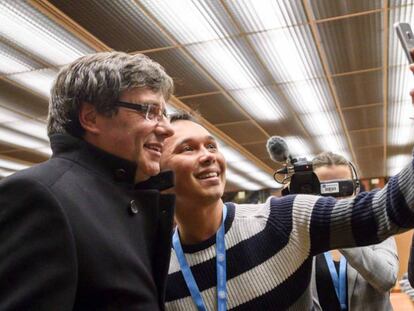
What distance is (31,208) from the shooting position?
988 millimetres

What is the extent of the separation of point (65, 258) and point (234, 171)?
8.94 metres

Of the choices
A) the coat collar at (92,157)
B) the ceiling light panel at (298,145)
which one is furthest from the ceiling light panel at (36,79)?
the ceiling light panel at (298,145)

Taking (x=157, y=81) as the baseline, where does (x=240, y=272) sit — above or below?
below

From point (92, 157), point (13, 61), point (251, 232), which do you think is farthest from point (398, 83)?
point (92, 157)

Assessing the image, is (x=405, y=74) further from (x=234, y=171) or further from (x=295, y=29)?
(x=234, y=171)

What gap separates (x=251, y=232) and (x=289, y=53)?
3196 millimetres

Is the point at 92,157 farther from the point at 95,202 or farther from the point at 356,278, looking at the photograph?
the point at 356,278

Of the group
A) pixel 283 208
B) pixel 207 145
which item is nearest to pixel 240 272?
pixel 283 208

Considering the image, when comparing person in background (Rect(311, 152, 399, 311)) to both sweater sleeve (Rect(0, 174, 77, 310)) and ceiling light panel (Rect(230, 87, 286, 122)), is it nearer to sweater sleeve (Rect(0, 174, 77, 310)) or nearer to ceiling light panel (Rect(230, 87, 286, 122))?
sweater sleeve (Rect(0, 174, 77, 310))

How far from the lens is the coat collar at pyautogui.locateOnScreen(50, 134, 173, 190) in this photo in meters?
1.24

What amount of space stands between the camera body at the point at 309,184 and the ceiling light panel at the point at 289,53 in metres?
2.48

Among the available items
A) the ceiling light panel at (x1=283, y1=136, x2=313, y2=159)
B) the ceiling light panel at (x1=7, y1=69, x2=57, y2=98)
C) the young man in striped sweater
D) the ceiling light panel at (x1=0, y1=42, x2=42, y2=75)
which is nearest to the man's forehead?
the young man in striped sweater

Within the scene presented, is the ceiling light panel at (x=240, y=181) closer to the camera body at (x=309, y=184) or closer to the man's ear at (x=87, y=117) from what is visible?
the camera body at (x=309, y=184)

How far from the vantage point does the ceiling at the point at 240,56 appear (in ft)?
12.0
